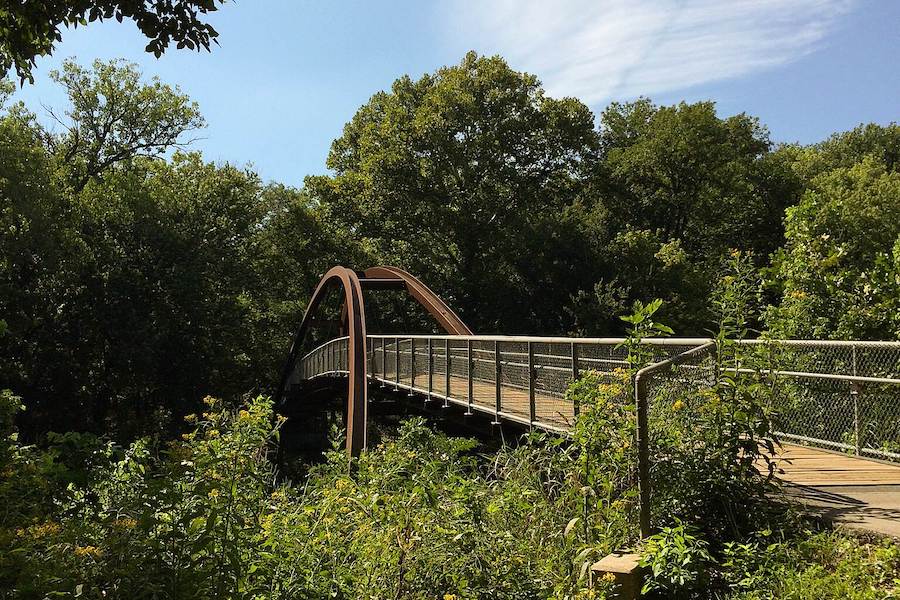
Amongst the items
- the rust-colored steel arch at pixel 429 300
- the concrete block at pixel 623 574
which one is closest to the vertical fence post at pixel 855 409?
the concrete block at pixel 623 574

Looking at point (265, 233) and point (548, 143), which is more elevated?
point (548, 143)

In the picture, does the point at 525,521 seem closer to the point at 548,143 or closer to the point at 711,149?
the point at 548,143

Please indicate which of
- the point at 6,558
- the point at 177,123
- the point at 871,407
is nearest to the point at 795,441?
the point at 871,407

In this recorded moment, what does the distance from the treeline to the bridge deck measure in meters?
19.1

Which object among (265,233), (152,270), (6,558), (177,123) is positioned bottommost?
(6,558)

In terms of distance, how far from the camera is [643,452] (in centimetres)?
451

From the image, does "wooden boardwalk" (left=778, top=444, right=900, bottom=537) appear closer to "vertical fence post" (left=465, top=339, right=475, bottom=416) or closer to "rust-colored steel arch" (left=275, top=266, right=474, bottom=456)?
"vertical fence post" (left=465, top=339, right=475, bottom=416)

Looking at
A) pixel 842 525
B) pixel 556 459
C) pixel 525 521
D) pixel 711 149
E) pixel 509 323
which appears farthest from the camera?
pixel 711 149

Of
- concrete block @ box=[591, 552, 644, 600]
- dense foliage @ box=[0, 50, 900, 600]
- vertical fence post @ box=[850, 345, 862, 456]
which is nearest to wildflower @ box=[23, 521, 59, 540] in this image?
dense foliage @ box=[0, 50, 900, 600]

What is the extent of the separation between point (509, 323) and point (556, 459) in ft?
86.3

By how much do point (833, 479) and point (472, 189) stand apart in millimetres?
27367

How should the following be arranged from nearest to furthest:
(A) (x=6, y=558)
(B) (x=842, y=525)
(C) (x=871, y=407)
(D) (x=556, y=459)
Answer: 1. (A) (x=6, y=558)
2. (B) (x=842, y=525)
3. (D) (x=556, y=459)
4. (C) (x=871, y=407)

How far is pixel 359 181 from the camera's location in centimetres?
3269

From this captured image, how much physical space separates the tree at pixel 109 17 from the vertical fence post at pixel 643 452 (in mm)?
4843
